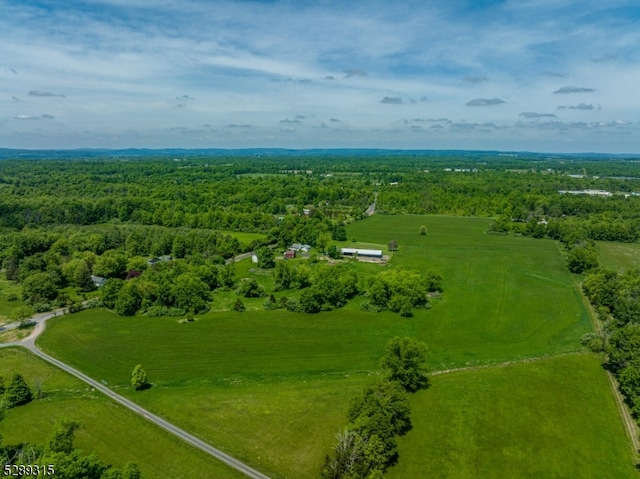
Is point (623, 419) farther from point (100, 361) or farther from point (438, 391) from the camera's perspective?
point (100, 361)

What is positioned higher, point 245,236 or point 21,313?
point 245,236

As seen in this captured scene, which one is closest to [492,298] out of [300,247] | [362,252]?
[362,252]

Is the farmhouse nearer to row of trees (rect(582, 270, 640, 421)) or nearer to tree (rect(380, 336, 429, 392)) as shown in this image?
row of trees (rect(582, 270, 640, 421))

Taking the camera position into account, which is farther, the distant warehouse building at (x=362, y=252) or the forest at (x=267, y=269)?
the distant warehouse building at (x=362, y=252)

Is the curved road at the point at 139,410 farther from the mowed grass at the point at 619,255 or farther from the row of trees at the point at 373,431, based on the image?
the mowed grass at the point at 619,255

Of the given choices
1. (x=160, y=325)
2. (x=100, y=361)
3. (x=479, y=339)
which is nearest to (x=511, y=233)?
(x=479, y=339)

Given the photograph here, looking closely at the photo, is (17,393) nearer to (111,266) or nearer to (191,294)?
(191,294)

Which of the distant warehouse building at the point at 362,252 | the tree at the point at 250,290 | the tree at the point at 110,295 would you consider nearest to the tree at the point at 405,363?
the tree at the point at 250,290
